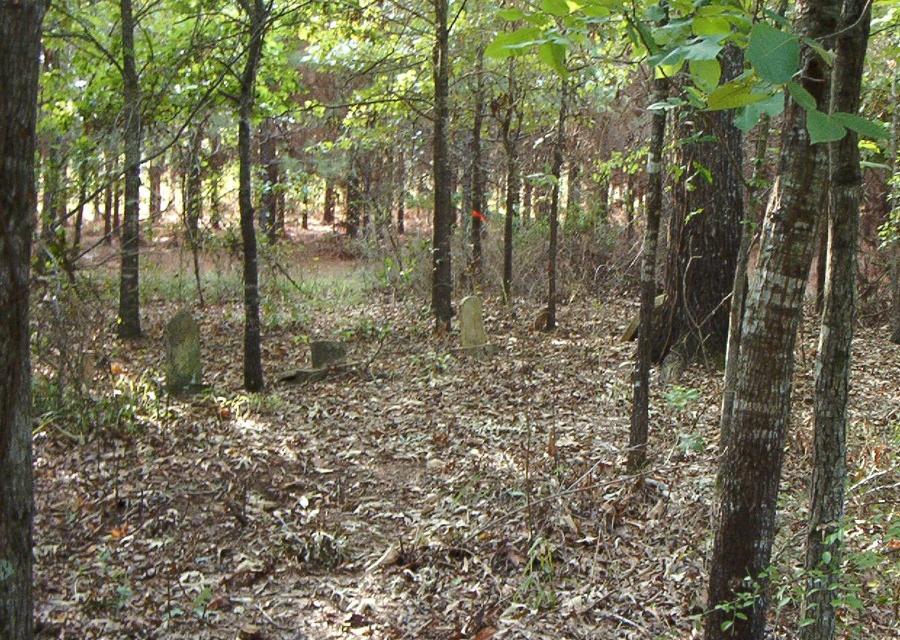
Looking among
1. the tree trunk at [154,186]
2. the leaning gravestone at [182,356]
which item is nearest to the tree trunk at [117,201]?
the tree trunk at [154,186]

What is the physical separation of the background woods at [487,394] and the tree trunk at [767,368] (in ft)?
0.05

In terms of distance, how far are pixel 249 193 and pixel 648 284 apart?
5.39 meters

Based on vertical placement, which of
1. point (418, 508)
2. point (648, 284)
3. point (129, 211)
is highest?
point (129, 211)

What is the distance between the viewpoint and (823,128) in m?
1.57

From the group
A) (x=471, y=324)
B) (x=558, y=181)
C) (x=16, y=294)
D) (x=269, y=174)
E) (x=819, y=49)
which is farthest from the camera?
(x=269, y=174)

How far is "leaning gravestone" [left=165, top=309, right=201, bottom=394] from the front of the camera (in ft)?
31.2

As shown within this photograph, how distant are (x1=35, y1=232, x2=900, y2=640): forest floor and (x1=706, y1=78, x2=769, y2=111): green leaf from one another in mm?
2636

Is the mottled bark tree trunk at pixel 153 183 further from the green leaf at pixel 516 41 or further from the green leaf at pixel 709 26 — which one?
the green leaf at pixel 709 26

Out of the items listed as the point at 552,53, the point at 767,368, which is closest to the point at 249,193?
the point at 767,368

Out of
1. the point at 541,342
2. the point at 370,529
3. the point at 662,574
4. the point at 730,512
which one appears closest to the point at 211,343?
the point at 541,342

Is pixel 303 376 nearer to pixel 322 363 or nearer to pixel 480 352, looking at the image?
pixel 322 363

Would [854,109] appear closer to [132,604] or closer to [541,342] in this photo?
[132,604]

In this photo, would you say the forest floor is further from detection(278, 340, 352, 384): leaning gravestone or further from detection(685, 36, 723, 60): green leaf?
detection(685, 36, 723, 60): green leaf

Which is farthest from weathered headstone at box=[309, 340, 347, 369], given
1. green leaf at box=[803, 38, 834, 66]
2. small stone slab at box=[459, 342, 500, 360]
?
green leaf at box=[803, 38, 834, 66]
